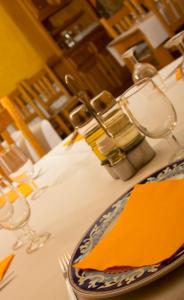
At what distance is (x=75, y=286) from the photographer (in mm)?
694

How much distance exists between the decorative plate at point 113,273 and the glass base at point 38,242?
0.26 metres

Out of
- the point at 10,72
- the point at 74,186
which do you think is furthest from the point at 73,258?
the point at 10,72

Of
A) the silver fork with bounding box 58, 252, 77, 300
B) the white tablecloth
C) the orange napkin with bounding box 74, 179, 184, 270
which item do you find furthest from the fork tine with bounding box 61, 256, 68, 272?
the white tablecloth

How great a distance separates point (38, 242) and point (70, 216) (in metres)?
0.10

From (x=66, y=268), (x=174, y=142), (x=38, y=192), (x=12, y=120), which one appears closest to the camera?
(x=66, y=268)

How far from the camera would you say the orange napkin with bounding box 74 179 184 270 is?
2.08 feet

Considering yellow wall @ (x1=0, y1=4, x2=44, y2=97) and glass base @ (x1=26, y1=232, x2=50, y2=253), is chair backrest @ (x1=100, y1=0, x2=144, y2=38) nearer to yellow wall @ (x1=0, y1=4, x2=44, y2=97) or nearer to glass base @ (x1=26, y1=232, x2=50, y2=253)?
yellow wall @ (x1=0, y1=4, x2=44, y2=97)

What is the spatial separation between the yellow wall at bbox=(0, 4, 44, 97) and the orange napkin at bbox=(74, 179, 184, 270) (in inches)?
191

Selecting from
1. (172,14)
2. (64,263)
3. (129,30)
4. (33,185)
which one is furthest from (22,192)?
(129,30)

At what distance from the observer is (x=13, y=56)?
554cm

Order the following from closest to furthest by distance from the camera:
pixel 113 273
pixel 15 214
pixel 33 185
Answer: pixel 113 273, pixel 15 214, pixel 33 185

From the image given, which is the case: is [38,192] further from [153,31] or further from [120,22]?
[120,22]

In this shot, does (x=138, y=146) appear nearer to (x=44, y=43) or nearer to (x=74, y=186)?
(x=74, y=186)

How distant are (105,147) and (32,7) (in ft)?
15.6
